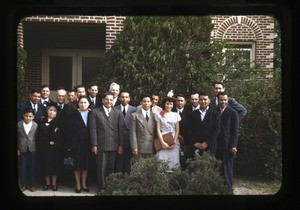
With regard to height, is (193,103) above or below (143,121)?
above

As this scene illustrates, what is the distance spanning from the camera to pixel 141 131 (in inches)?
168

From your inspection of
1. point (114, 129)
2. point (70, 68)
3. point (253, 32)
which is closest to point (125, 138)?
point (114, 129)

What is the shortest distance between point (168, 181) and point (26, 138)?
125 centimetres

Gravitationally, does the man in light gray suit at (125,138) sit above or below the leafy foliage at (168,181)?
above

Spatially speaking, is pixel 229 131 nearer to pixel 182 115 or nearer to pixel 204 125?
pixel 204 125

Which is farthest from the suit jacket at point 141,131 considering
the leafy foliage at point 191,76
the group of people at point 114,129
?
the leafy foliage at point 191,76

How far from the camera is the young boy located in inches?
160

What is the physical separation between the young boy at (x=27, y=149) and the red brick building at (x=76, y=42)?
0.31 metres

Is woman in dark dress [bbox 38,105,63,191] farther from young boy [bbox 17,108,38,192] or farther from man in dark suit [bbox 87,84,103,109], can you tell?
man in dark suit [bbox 87,84,103,109]

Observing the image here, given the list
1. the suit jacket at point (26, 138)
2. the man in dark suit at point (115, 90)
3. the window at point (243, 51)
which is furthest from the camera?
the window at point (243, 51)

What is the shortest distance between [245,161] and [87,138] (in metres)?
1.38

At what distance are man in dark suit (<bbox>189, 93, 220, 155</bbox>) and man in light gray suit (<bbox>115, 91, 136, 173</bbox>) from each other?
54cm

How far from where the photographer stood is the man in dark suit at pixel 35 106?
4.07m

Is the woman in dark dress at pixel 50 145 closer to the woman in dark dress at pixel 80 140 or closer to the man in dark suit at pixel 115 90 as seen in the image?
the woman in dark dress at pixel 80 140
